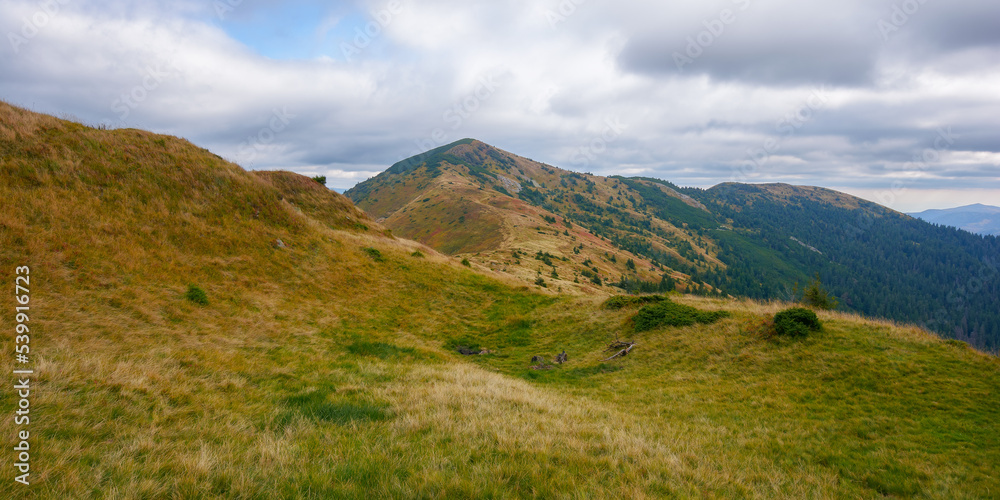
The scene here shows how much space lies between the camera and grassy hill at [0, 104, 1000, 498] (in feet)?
17.2

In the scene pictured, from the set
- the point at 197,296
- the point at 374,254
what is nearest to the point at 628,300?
the point at 374,254

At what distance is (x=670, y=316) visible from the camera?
1989 centimetres

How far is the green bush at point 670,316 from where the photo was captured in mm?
19094

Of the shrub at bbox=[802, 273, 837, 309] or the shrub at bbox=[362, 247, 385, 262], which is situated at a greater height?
the shrub at bbox=[362, 247, 385, 262]

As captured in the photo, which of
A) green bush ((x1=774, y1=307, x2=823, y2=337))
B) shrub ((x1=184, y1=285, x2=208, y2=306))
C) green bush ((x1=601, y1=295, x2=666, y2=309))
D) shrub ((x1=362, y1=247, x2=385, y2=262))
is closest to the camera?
green bush ((x1=774, y1=307, x2=823, y2=337))

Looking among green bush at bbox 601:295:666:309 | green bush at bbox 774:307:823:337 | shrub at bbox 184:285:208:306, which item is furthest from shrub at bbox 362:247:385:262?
green bush at bbox 774:307:823:337

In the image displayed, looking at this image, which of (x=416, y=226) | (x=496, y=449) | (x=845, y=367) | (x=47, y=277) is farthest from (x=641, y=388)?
(x=416, y=226)

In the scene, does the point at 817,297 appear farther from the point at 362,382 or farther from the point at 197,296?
the point at 197,296

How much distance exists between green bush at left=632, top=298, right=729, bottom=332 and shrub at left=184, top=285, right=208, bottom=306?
66.8 feet

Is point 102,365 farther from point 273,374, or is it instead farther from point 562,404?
point 562,404

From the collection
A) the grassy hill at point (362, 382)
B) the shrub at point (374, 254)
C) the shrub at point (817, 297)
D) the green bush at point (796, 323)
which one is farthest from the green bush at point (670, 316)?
the shrub at point (374, 254)

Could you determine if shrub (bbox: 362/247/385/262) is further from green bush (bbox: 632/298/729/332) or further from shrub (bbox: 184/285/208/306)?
green bush (bbox: 632/298/729/332)

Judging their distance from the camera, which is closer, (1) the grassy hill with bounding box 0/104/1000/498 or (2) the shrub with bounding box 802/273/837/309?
(1) the grassy hill with bounding box 0/104/1000/498

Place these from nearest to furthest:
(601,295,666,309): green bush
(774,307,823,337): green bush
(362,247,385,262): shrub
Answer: (774,307,823,337): green bush → (601,295,666,309): green bush → (362,247,385,262): shrub
